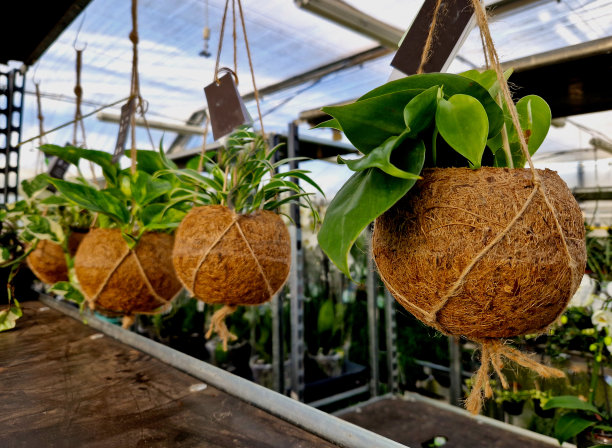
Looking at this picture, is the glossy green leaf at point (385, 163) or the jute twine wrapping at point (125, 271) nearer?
the glossy green leaf at point (385, 163)

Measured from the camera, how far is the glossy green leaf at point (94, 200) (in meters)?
0.93

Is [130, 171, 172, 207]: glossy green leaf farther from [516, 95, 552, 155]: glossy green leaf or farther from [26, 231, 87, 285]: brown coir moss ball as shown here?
[516, 95, 552, 155]: glossy green leaf

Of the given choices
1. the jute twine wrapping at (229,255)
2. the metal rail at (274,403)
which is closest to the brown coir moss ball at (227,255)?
the jute twine wrapping at (229,255)

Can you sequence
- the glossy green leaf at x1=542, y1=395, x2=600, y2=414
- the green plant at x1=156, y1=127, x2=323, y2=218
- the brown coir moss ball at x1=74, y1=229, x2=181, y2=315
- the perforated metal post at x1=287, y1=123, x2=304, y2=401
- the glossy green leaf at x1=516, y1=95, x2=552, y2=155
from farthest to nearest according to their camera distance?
the perforated metal post at x1=287, y1=123, x2=304, y2=401 < the glossy green leaf at x1=542, y1=395, x2=600, y2=414 < the brown coir moss ball at x1=74, y1=229, x2=181, y2=315 < the green plant at x1=156, y1=127, x2=323, y2=218 < the glossy green leaf at x1=516, y1=95, x2=552, y2=155

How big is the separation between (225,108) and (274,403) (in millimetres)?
583

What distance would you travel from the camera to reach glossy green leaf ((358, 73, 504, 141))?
0.44m

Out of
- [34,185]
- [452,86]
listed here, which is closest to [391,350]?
[34,185]

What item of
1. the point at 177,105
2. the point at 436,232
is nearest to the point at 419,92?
the point at 436,232

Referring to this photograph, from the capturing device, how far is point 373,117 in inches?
17.9

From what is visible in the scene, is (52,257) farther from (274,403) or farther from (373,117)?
(373,117)

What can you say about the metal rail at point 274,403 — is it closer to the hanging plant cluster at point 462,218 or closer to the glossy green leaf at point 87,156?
the hanging plant cluster at point 462,218

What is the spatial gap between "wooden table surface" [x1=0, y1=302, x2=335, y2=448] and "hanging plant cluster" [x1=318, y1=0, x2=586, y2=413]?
0.33 metres

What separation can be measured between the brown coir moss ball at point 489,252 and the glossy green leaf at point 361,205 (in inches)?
1.6

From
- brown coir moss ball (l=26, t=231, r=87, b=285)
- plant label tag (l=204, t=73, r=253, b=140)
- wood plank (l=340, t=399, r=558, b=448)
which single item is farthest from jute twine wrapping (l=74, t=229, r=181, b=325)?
wood plank (l=340, t=399, r=558, b=448)
